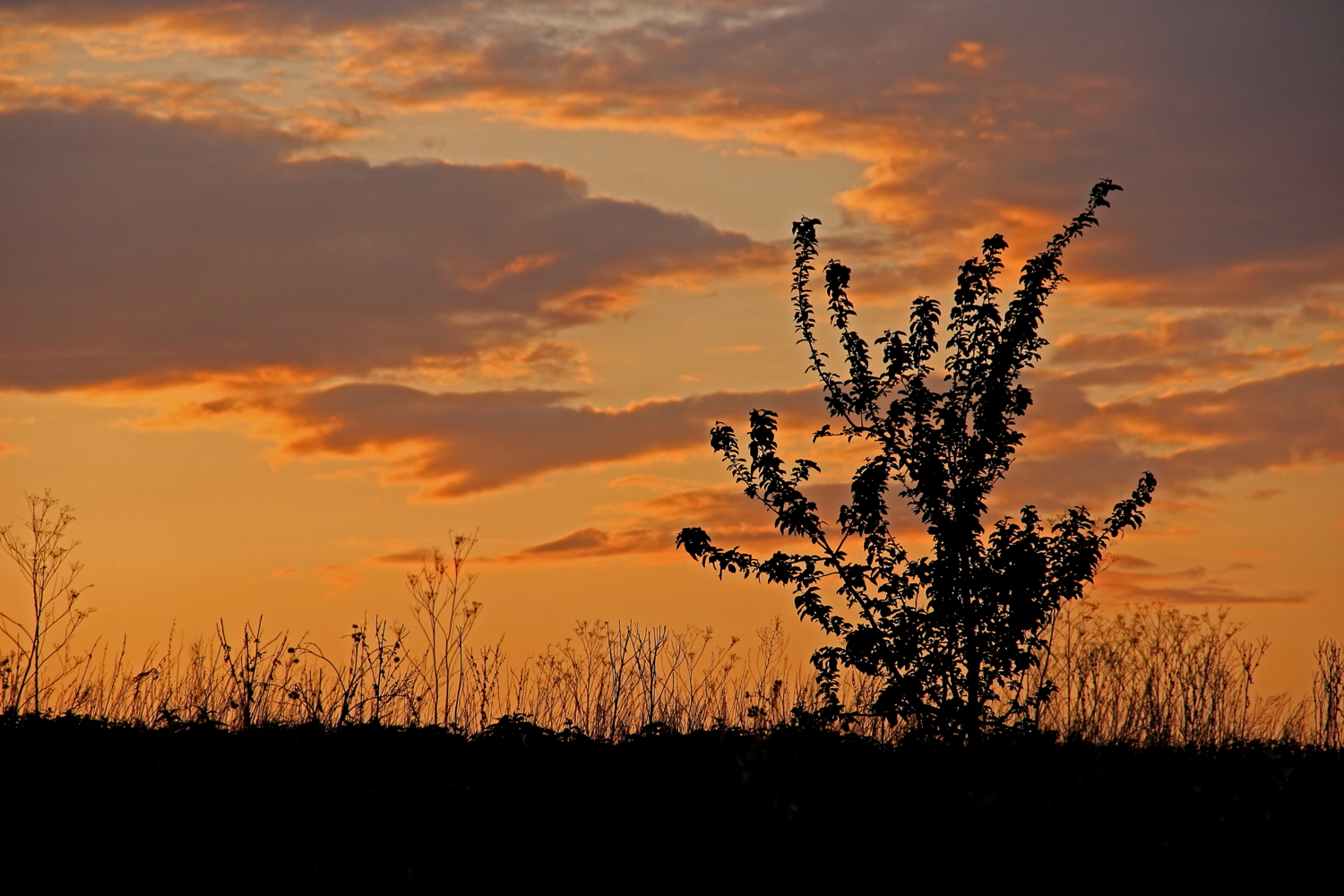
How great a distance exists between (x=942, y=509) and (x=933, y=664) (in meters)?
1.59

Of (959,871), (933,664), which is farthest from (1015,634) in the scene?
(959,871)

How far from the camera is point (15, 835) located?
793cm

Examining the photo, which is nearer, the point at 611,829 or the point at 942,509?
the point at 611,829

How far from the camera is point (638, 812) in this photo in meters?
8.02

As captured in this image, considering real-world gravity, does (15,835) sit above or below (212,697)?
below

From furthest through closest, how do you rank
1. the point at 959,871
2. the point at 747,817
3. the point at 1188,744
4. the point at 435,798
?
1. the point at 1188,744
2. the point at 435,798
3. the point at 747,817
4. the point at 959,871

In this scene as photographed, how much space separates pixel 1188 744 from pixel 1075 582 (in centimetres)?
219

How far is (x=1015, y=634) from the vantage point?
1135 centimetres

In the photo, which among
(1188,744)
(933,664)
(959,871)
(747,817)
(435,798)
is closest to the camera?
(959,871)

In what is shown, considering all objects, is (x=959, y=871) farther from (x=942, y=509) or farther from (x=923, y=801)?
(x=942, y=509)

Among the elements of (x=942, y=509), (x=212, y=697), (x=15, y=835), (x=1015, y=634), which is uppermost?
(x=942, y=509)

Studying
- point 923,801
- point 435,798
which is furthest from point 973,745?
point 435,798

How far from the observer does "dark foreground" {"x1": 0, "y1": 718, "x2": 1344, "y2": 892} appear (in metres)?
7.14

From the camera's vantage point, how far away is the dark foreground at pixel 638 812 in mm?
7141
